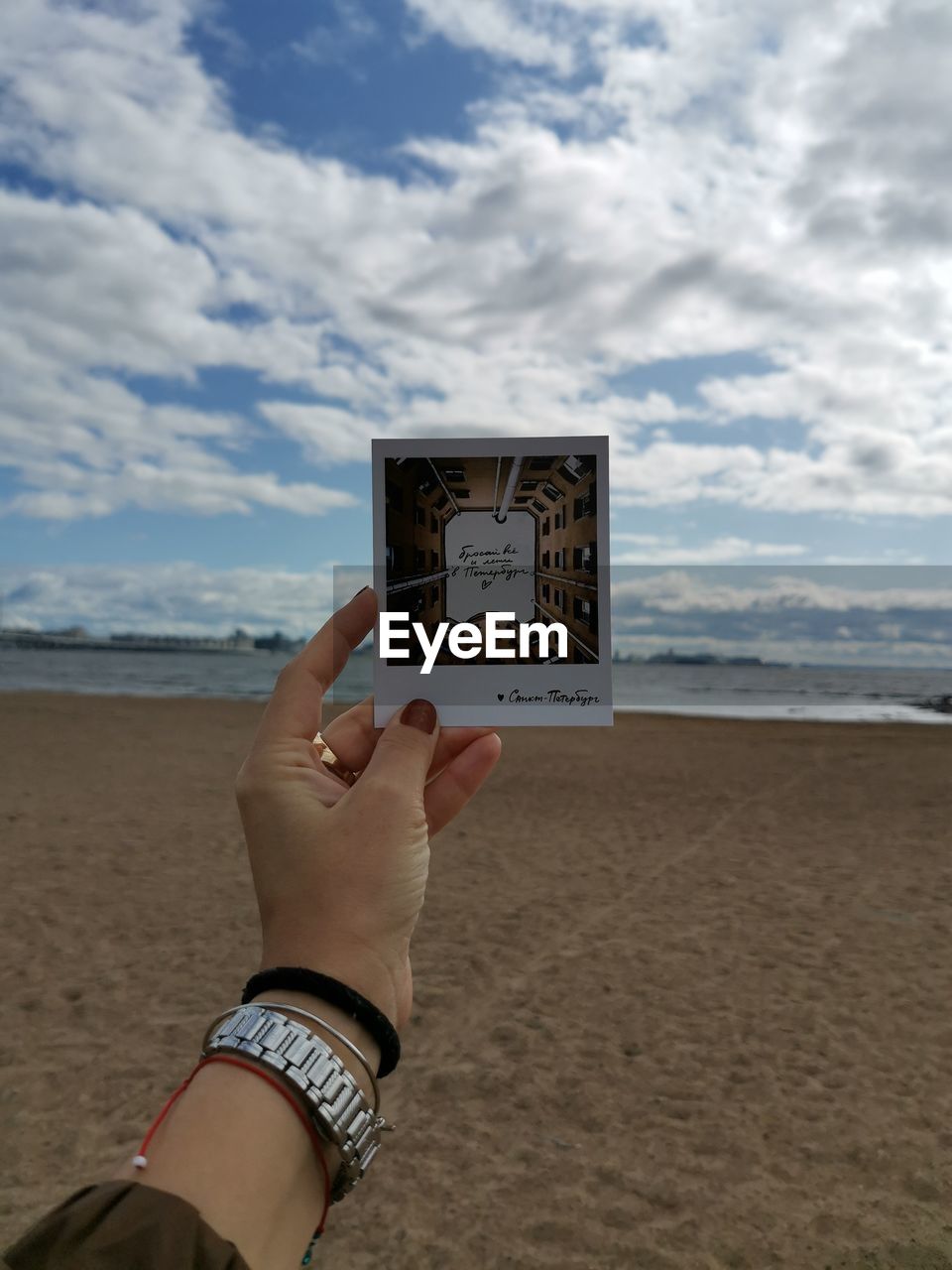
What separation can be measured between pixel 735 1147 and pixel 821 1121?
50cm

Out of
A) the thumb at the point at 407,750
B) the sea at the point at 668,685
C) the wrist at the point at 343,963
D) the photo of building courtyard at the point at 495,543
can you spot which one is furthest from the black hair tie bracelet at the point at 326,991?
the sea at the point at 668,685

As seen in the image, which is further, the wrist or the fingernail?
the fingernail

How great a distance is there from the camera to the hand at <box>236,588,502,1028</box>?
143cm

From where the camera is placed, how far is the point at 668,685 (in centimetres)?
4747

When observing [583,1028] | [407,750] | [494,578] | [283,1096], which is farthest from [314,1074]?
[583,1028]

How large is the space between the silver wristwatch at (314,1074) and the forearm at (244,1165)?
0.07ft

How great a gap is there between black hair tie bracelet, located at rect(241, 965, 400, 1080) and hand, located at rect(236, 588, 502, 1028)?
3 cm

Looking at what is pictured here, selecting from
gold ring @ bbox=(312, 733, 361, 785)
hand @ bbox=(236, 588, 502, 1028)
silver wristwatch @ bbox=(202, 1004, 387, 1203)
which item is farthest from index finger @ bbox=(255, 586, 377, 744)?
silver wristwatch @ bbox=(202, 1004, 387, 1203)

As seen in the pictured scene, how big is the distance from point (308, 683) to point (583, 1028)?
4214mm

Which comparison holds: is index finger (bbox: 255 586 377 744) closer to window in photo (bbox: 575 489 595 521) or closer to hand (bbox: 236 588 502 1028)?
hand (bbox: 236 588 502 1028)

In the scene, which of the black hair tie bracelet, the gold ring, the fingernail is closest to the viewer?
the black hair tie bracelet

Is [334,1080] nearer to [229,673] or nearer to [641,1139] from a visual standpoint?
[641,1139]

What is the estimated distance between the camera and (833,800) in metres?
13.0

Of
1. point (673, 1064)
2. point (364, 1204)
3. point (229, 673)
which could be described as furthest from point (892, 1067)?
point (229, 673)
